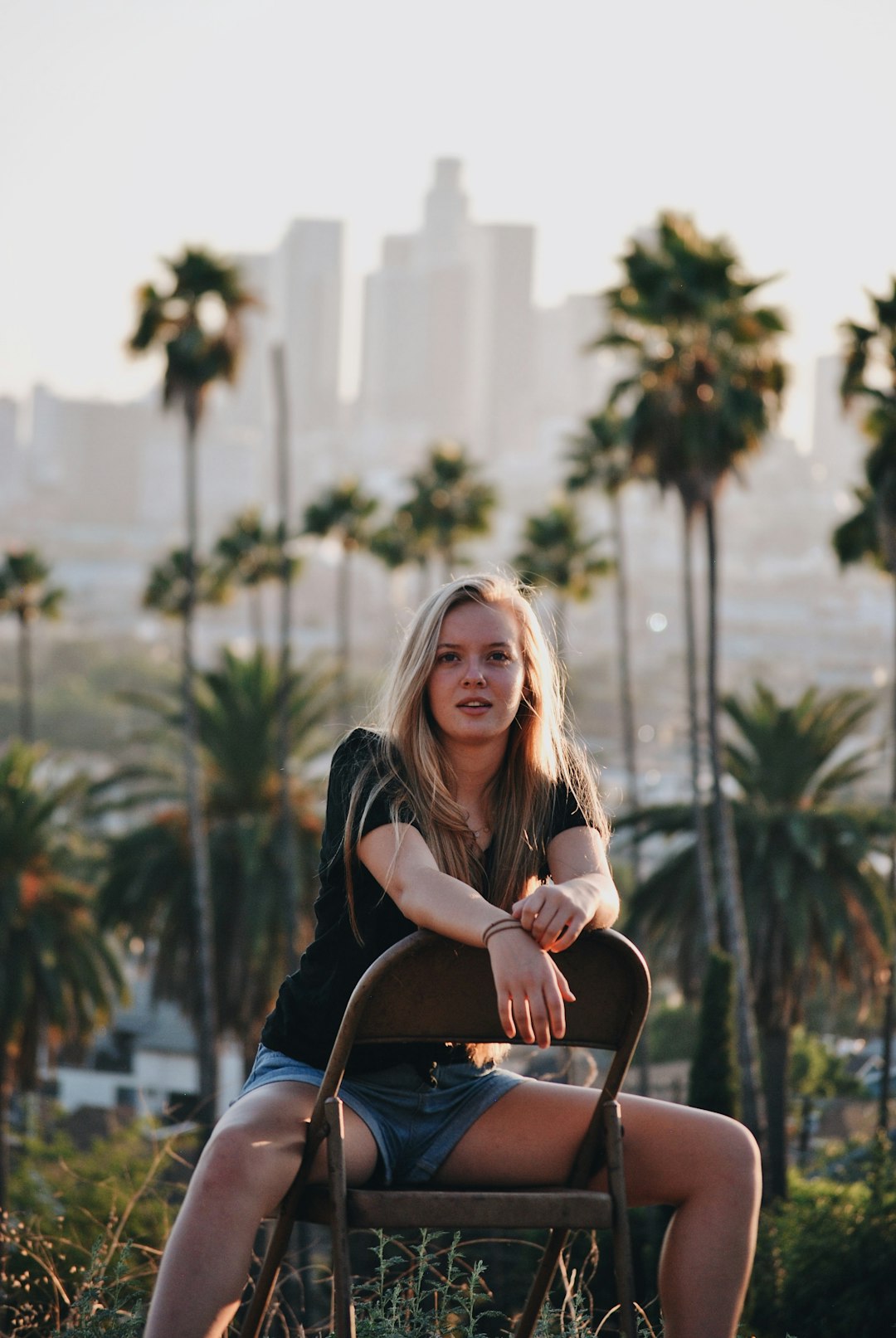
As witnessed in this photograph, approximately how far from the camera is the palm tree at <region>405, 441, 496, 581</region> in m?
34.1

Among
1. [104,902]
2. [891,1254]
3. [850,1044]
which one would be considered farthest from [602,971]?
[850,1044]

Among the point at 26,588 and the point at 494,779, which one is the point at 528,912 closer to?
the point at 494,779

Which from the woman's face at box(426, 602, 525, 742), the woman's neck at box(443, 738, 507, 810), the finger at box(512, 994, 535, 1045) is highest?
the woman's face at box(426, 602, 525, 742)

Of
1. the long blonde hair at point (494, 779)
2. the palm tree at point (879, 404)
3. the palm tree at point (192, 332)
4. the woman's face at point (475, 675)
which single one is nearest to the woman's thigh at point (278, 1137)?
the long blonde hair at point (494, 779)

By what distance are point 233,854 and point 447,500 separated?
47.6 ft

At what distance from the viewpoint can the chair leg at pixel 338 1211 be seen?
2.29m

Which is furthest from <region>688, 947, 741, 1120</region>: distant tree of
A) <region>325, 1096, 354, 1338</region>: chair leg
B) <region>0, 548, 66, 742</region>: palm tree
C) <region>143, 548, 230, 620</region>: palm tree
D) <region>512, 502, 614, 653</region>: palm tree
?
<region>0, 548, 66, 742</region>: palm tree

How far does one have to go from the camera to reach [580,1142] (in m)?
2.61

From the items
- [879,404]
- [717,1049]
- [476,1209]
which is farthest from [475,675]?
[879,404]

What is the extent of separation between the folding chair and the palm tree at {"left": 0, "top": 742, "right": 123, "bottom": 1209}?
55.1 ft

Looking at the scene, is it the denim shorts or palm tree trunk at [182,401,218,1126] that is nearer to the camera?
the denim shorts

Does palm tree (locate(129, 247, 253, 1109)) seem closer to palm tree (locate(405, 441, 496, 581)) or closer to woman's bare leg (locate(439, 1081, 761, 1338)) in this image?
palm tree (locate(405, 441, 496, 581))

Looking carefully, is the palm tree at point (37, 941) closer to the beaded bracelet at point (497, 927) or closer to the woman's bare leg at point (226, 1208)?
the woman's bare leg at point (226, 1208)

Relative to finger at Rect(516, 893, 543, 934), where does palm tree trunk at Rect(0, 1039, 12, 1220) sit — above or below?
below
